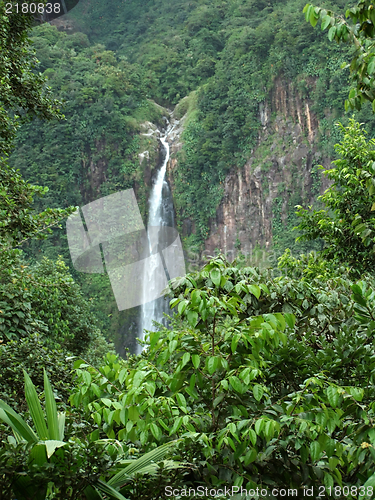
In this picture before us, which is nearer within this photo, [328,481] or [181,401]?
[328,481]

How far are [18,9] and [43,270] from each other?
6158 mm

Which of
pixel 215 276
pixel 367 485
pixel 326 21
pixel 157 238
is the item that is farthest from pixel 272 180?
pixel 367 485

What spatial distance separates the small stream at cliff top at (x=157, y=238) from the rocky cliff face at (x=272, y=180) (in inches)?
44.5

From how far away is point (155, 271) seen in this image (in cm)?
2169

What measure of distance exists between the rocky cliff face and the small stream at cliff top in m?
1.13

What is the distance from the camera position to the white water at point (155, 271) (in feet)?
66.6

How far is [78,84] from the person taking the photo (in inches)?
1006

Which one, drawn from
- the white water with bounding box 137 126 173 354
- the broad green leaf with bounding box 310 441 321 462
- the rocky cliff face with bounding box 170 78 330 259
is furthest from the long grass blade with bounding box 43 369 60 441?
the rocky cliff face with bounding box 170 78 330 259

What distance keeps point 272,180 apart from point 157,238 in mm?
6276

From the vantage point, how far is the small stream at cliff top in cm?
2034

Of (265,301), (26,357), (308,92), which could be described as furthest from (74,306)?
(308,92)

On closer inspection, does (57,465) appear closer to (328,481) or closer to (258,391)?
(258,391)

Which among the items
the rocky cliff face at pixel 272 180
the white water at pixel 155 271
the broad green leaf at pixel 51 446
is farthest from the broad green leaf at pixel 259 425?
the rocky cliff face at pixel 272 180

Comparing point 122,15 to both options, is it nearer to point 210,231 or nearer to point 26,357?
point 210,231
